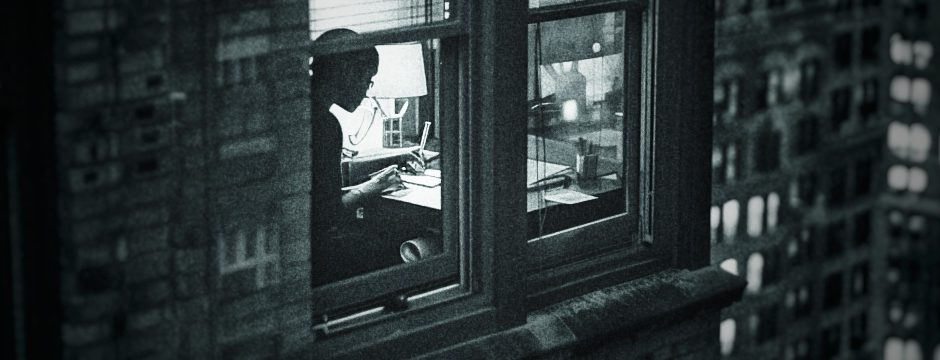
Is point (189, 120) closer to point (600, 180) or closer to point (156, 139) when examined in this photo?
point (156, 139)

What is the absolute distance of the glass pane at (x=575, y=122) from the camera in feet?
15.3

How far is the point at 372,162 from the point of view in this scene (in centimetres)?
424

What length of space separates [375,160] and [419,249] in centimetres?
37

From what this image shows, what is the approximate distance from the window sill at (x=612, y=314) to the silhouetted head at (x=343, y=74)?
86 cm

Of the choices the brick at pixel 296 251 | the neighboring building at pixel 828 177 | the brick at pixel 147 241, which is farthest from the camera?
the neighboring building at pixel 828 177

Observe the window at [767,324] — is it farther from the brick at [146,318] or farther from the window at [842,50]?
the brick at [146,318]

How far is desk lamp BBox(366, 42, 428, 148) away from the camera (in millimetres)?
4160

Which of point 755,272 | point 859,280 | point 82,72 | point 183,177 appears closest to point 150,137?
point 183,177

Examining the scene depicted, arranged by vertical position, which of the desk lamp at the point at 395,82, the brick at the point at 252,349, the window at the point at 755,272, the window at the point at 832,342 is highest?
the desk lamp at the point at 395,82

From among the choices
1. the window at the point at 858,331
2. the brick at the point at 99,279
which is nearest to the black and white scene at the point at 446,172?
the brick at the point at 99,279

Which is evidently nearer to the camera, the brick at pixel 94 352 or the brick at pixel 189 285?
the brick at pixel 94 352

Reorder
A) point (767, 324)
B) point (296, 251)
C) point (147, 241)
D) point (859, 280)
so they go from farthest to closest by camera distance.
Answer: point (859, 280) < point (767, 324) < point (296, 251) < point (147, 241)

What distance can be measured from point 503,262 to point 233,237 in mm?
1060

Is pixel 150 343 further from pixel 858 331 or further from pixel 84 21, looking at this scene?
pixel 858 331
